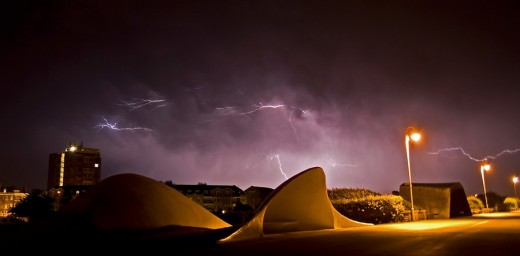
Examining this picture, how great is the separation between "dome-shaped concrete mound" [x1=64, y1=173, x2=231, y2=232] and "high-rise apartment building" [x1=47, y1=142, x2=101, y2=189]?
149242 mm

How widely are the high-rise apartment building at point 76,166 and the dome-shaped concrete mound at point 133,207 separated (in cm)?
14924

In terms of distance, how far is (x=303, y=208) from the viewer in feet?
60.3

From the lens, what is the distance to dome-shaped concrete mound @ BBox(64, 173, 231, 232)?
15.3 metres

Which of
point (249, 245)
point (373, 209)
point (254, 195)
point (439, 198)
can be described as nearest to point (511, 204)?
point (439, 198)

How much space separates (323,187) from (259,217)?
13.6ft

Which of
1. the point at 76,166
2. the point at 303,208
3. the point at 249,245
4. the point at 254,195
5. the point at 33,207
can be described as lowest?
the point at 249,245

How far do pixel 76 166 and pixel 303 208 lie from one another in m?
156

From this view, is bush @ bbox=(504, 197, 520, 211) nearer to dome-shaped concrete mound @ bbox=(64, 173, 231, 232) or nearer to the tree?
dome-shaped concrete mound @ bbox=(64, 173, 231, 232)

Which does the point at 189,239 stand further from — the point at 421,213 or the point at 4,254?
the point at 421,213

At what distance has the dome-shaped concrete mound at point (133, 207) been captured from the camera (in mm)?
15336

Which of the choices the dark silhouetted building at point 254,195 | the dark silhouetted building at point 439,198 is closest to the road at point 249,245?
the dark silhouetted building at point 439,198

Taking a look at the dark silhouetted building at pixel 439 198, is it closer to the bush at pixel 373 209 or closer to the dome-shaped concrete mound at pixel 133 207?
the bush at pixel 373 209

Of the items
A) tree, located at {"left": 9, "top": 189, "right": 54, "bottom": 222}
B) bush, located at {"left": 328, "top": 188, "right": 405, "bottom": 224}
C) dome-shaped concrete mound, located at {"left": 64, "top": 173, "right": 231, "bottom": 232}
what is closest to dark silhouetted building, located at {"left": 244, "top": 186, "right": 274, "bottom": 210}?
tree, located at {"left": 9, "top": 189, "right": 54, "bottom": 222}

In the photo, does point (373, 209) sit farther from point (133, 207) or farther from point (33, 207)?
point (33, 207)
